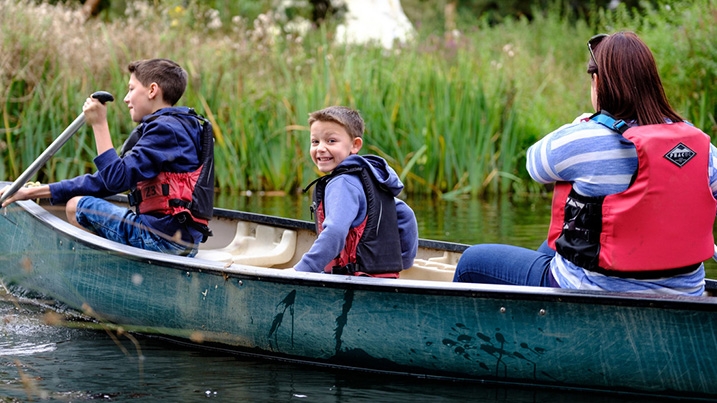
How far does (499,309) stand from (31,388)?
1620 mm

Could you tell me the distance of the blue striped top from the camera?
3.11m

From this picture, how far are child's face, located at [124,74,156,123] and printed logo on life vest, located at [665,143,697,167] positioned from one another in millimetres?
2376

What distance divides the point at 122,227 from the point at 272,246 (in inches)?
40.3

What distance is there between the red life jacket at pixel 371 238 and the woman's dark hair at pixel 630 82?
99 cm

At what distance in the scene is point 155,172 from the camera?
170 inches

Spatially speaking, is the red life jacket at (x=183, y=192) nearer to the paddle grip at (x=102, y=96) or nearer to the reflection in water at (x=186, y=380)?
the paddle grip at (x=102, y=96)

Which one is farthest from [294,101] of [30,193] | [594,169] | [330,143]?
[594,169]

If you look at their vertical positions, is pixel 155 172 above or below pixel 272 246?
above

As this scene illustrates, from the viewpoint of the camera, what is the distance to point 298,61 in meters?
10.2

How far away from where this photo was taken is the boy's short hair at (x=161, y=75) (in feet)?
14.7

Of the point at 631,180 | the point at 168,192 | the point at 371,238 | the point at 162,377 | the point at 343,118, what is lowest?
the point at 162,377

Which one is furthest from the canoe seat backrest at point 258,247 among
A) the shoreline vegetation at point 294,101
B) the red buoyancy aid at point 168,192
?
the shoreline vegetation at point 294,101

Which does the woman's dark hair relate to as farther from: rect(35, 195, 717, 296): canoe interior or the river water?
rect(35, 195, 717, 296): canoe interior

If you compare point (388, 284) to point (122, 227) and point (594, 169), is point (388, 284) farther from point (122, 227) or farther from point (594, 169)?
point (122, 227)
